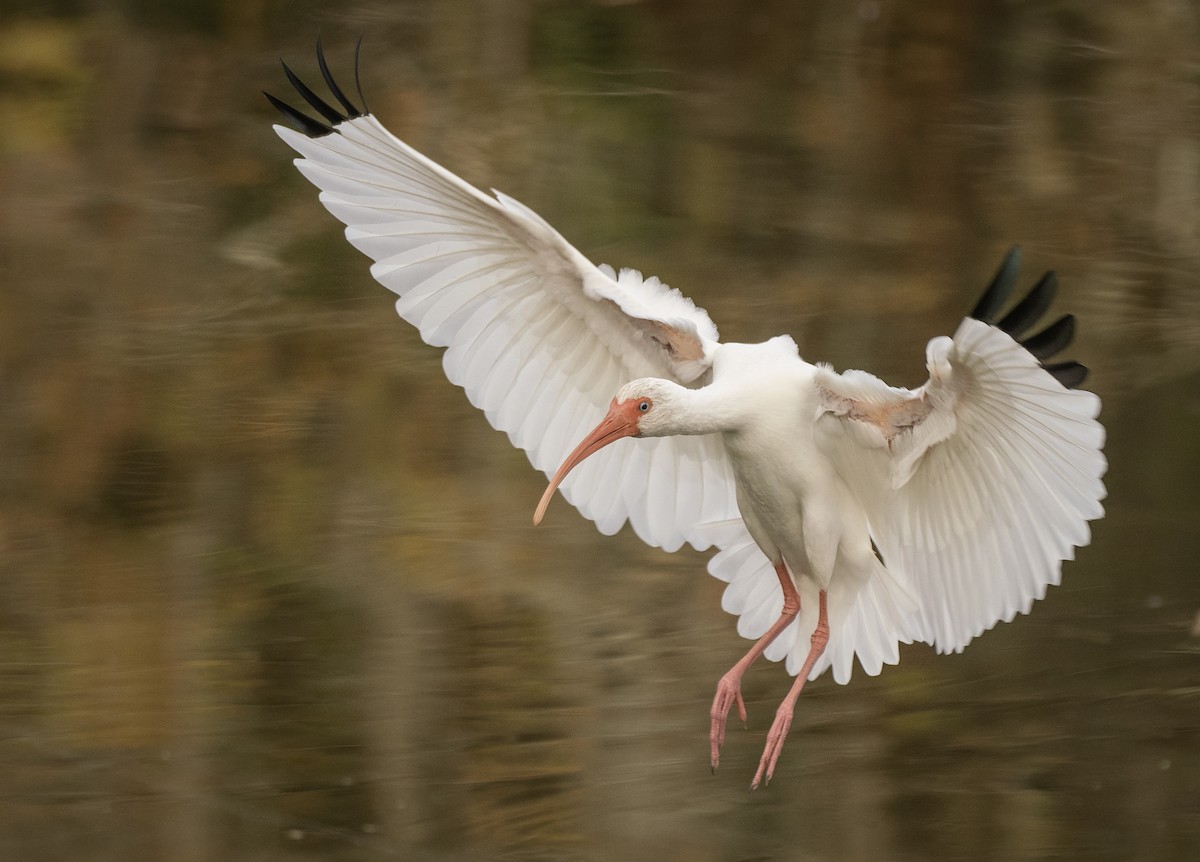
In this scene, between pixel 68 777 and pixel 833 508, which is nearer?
pixel 833 508

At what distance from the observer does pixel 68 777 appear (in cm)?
650

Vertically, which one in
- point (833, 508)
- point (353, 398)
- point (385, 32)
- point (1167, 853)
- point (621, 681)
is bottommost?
point (1167, 853)

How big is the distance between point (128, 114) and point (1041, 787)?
5.09 metres

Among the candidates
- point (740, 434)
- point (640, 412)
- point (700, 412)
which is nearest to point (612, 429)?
point (640, 412)

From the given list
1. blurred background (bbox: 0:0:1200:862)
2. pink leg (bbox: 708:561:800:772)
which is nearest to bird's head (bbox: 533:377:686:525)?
pink leg (bbox: 708:561:800:772)

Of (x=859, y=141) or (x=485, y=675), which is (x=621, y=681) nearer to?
(x=485, y=675)

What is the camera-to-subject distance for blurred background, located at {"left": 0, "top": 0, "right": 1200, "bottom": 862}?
6.49 meters

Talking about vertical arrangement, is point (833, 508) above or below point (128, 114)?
below

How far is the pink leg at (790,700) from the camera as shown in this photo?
4.64 m

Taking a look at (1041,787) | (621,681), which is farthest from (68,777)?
(1041,787)

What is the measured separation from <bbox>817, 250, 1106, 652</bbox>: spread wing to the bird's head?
1.48ft

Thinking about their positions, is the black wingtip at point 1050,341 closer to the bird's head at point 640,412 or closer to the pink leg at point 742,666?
the bird's head at point 640,412

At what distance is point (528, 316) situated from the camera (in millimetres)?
4871

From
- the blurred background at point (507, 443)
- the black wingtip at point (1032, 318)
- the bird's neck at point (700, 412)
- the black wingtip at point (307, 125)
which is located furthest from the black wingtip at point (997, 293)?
the blurred background at point (507, 443)
